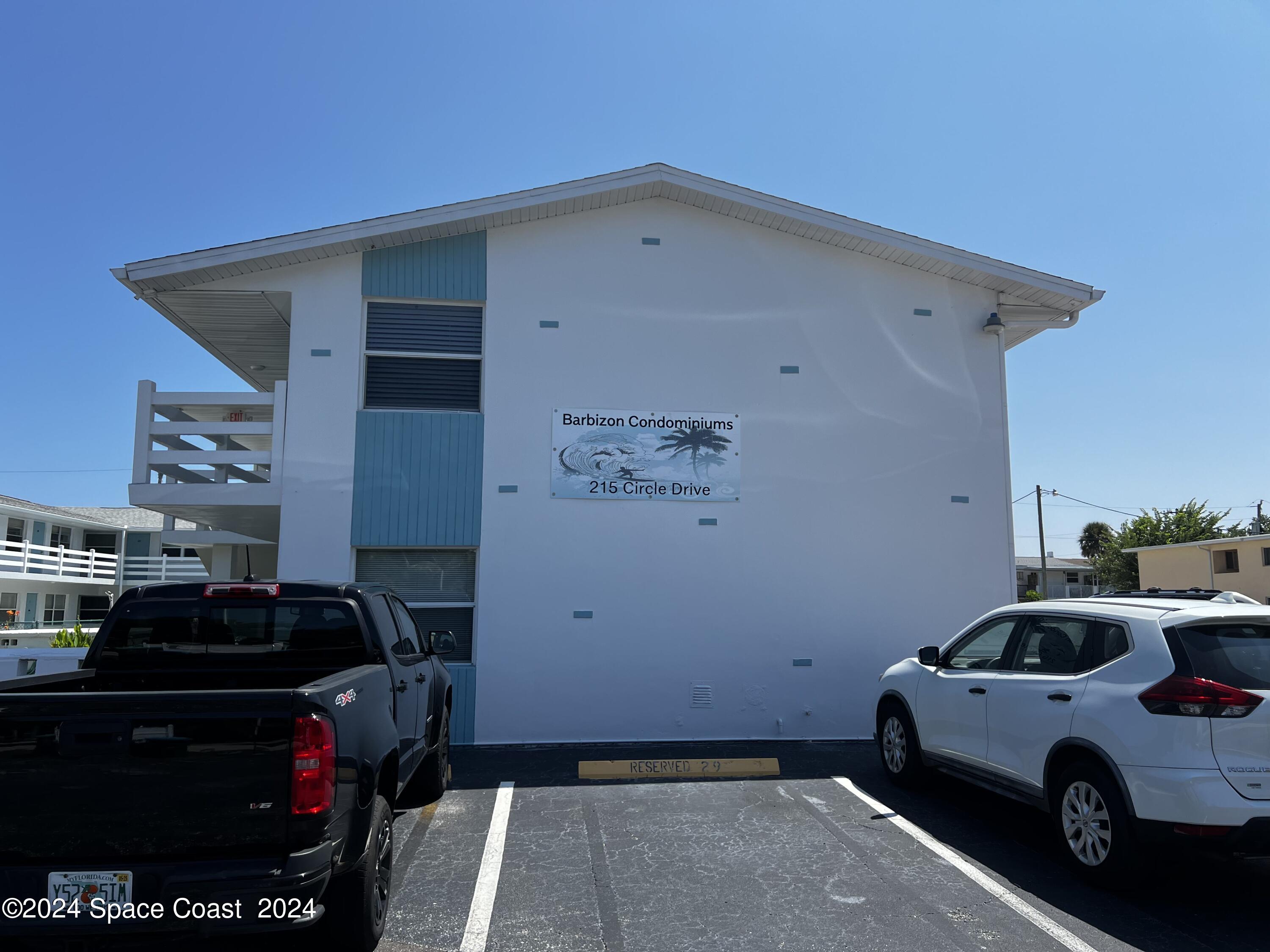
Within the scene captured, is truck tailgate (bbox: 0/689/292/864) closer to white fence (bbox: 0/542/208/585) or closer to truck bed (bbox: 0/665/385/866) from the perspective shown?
truck bed (bbox: 0/665/385/866)

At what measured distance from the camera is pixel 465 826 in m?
6.70

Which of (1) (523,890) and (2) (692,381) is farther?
(2) (692,381)

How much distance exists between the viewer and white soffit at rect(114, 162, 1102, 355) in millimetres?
9844

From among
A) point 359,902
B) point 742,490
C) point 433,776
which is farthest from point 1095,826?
point 742,490

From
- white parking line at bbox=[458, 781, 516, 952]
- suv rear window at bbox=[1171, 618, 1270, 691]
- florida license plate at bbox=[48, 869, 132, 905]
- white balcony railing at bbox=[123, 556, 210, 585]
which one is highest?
white balcony railing at bbox=[123, 556, 210, 585]

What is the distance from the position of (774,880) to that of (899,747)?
275 centimetres

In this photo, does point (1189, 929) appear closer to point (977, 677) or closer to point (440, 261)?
point (977, 677)

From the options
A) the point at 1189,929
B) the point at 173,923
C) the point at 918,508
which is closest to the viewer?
the point at 173,923

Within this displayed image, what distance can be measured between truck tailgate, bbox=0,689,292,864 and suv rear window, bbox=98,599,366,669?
5.20 feet

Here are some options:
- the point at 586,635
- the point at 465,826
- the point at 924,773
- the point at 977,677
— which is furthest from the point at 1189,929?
the point at 586,635

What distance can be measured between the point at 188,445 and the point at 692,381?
6.02 metres

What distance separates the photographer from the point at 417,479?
400 inches

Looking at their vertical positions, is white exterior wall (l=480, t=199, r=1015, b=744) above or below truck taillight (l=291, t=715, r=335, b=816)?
above

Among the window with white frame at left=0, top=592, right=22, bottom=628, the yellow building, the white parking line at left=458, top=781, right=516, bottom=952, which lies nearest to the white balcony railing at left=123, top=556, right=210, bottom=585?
the window with white frame at left=0, top=592, right=22, bottom=628
